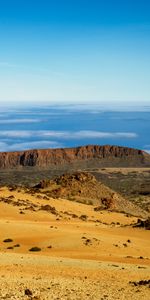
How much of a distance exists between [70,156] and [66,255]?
127142 mm

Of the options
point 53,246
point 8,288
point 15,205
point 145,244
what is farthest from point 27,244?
point 15,205

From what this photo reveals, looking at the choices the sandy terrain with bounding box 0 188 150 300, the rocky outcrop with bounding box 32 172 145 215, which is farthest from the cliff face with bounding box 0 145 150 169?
the sandy terrain with bounding box 0 188 150 300

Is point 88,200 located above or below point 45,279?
below

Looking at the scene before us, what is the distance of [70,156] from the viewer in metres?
152

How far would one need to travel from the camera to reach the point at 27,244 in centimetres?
2811

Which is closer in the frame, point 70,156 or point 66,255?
point 66,255

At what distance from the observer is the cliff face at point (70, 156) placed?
482ft

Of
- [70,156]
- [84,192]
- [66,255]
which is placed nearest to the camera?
[66,255]

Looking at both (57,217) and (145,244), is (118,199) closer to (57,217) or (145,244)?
(57,217)

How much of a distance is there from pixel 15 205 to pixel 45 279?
26.0m

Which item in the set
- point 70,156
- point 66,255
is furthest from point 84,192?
point 70,156

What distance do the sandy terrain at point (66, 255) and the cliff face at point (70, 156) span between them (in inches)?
3845

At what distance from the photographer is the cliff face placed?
146875 mm

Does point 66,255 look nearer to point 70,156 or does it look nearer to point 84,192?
point 84,192
